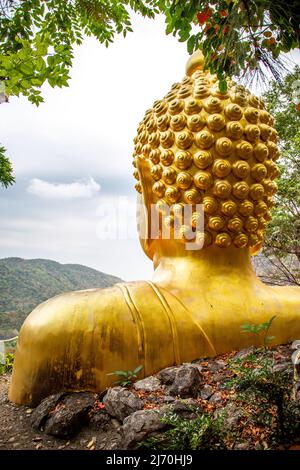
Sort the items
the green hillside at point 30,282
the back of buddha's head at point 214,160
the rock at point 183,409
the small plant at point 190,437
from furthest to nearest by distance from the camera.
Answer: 1. the green hillside at point 30,282
2. the back of buddha's head at point 214,160
3. the rock at point 183,409
4. the small plant at point 190,437

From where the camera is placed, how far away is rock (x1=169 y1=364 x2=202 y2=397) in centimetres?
238

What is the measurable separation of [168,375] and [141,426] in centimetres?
69

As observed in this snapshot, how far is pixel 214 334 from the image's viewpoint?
2.97 m

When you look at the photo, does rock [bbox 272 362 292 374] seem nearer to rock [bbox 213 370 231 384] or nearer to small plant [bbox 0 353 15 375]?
rock [bbox 213 370 231 384]

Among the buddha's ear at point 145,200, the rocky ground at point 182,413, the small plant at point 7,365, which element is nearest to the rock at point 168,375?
the rocky ground at point 182,413

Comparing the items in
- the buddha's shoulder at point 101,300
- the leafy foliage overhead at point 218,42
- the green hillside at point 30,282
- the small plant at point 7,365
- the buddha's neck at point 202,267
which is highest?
the leafy foliage overhead at point 218,42

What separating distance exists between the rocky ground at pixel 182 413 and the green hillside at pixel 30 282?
21.1 ft

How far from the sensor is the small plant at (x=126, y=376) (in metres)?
2.61

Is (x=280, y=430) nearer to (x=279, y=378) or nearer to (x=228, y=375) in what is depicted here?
(x=279, y=378)

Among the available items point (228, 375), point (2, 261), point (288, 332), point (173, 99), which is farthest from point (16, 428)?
point (2, 261)

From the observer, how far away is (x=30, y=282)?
12.4m

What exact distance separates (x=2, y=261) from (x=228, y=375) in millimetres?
12057

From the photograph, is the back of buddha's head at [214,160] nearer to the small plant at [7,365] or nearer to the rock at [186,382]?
the rock at [186,382]

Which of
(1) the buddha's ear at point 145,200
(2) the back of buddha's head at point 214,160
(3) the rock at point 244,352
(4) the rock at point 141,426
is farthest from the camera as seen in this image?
(1) the buddha's ear at point 145,200
